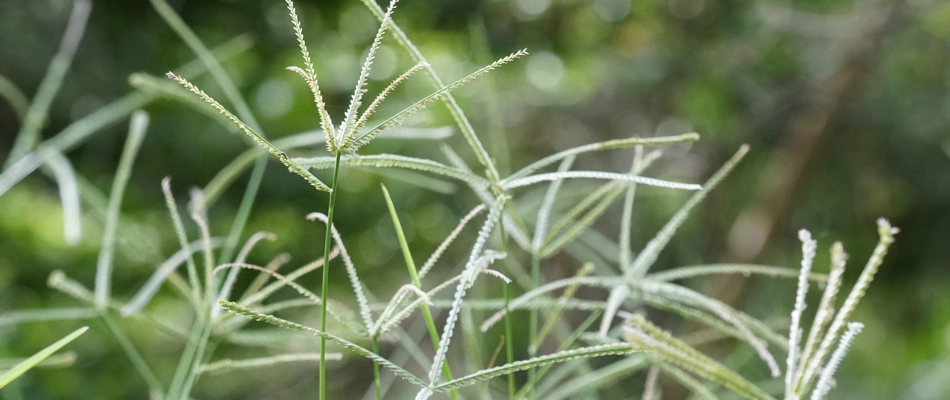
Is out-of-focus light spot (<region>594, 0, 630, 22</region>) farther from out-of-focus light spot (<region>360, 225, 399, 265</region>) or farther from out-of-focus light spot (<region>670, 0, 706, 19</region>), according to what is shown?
out-of-focus light spot (<region>360, 225, 399, 265</region>)

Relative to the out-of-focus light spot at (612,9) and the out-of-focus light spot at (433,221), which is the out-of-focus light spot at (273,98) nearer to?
the out-of-focus light spot at (433,221)

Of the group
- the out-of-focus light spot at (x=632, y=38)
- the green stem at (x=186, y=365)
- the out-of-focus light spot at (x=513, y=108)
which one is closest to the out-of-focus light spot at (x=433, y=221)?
the out-of-focus light spot at (x=513, y=108)

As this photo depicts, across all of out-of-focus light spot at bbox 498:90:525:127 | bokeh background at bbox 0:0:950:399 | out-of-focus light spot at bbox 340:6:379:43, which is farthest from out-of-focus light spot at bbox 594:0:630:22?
out-of-focus light spot at bbox 340:6:379:43

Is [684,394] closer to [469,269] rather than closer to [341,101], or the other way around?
[341,101]

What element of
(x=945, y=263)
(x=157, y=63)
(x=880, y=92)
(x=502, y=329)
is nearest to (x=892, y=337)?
(x=945, y=263)

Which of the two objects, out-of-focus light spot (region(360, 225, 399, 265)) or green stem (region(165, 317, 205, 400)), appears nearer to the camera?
green stem (region(165, 317, 205, 400))

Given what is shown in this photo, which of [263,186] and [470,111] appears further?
[470,111]

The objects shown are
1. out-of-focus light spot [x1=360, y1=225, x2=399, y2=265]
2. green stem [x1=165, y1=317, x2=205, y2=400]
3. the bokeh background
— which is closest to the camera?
green stem [x1=165, y1=317, x2=205, y2=400]

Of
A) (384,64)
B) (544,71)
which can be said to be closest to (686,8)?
(544,71)
